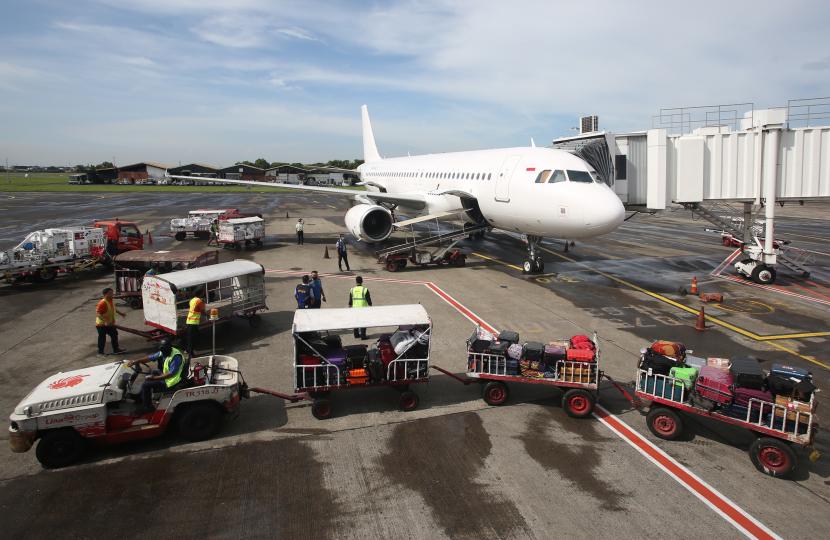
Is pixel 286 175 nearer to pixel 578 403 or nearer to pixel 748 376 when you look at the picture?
pixel 578 403

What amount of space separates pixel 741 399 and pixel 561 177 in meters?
12.0

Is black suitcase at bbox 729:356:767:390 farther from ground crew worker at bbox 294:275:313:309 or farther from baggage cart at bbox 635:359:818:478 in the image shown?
ground crew worker at bbox 294:275:313:309

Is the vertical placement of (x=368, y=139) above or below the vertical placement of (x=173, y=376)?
above

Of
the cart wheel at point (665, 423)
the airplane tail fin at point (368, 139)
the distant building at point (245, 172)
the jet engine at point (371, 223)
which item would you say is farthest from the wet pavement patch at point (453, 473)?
the distant building at point (245, 172)

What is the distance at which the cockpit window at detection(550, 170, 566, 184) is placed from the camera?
62.0 ft

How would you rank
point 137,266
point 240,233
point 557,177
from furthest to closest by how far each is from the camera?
point 240,233
point 557,177
point 137,266

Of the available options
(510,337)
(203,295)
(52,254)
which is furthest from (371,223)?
(510,337)

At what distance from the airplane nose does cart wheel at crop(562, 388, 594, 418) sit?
9137mm

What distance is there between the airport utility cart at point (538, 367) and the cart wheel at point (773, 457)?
2.66 meters

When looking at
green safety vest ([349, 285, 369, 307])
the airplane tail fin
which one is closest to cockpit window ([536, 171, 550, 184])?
green safety vest ([349, 285, 369, 307])

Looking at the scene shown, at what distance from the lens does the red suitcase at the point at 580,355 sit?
9.82 m

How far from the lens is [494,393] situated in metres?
10.4

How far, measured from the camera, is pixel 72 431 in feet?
26.9

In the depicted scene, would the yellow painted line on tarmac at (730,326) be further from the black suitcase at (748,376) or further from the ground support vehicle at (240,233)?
the ground support vehicle at (240,233)
